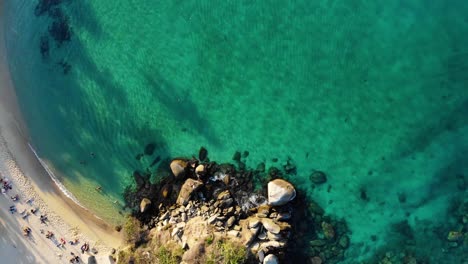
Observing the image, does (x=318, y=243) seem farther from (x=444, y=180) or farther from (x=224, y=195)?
(x=444, y=180)

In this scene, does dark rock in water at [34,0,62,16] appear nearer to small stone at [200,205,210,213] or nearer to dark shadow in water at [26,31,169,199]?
dark shadow in water at [26,31,169,199]

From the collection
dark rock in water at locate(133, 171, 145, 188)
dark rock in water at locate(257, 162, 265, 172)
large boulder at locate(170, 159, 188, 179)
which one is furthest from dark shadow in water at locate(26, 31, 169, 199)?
dark rock in water at locate(257, 162, 265, 172)

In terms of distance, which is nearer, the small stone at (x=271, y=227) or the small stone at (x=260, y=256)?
the small stone at (x=260, y=256)

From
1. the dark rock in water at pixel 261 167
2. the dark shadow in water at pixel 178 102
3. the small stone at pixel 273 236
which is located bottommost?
the small stone at pixel 273 236

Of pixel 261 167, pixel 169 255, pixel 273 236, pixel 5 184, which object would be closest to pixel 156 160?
pixel 169 255

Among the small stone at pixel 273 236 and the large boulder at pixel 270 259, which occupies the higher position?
the small stone at pixel 273 236

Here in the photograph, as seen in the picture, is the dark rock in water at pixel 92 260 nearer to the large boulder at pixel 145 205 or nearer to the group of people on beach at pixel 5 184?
the large boulder at pixel 145 205

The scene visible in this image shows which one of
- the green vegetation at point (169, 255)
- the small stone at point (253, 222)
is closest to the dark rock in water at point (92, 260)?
the green vegetation at point (169, 255)

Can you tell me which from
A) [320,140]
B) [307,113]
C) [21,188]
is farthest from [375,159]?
[21,188]
